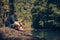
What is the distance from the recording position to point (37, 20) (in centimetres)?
3131

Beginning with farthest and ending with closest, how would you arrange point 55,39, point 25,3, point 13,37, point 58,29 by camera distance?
point 25,3 < point 58,29 < point 55,39 < point 13,37

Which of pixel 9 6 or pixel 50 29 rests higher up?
pixel 9 6

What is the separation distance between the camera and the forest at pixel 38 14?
28.2 meters

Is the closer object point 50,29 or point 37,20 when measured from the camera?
point 50,29

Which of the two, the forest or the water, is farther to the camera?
→ the forest

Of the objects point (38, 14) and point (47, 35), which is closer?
point (47, 35)

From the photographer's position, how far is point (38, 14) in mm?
30531

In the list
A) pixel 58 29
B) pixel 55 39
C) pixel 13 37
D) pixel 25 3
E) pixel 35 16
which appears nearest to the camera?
pixel 13 37

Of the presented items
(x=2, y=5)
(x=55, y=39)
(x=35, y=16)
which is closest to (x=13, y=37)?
(x=55, y=39)

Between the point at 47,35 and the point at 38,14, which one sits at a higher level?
the point at 38,14

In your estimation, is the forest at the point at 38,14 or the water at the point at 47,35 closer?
the water at the point at 47,35

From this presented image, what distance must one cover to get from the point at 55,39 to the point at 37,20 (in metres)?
11.0

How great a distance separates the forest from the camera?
28.2 m

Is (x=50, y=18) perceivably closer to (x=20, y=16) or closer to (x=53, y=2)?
(x=53, y=2)
